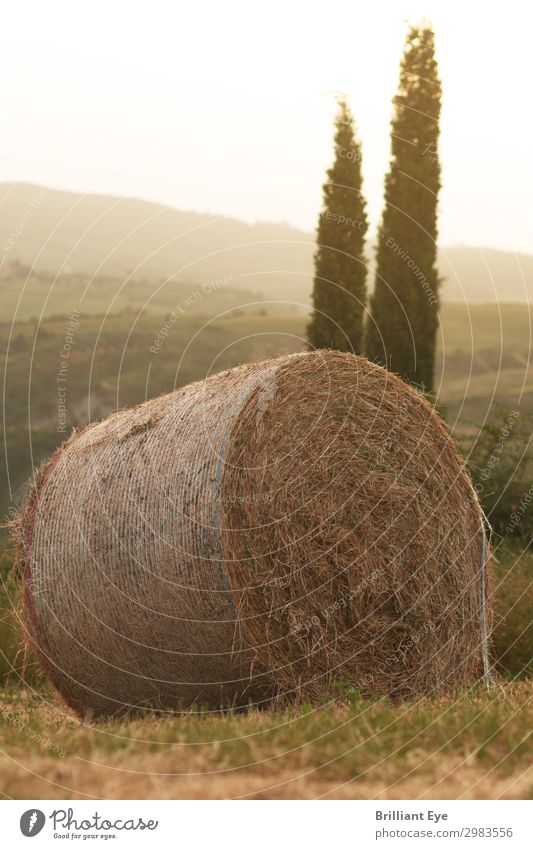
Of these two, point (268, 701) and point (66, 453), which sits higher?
point (66, 453)

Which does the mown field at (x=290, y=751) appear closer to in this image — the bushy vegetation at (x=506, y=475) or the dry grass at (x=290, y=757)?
the dry grass at (x=290, y=757)

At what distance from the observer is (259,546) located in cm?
673

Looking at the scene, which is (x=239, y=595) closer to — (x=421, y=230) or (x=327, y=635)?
(x=327, y=635)

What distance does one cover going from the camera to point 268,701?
655cm

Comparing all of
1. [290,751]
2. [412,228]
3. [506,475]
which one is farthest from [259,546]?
[412,228]

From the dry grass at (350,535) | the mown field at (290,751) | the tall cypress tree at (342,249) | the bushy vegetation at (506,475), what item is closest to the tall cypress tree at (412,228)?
the tall cypress tree at (342,249)

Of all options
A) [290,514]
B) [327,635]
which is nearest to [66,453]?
[290,514]

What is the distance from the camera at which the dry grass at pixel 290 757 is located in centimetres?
452

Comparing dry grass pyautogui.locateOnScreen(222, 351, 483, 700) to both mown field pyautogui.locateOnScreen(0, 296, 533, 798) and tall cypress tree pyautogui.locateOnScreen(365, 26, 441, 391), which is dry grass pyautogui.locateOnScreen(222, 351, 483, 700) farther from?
tall cypress tree pyautogui.locateOnScreen(365, 26, 441, 391)

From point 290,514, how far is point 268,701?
1251 mm

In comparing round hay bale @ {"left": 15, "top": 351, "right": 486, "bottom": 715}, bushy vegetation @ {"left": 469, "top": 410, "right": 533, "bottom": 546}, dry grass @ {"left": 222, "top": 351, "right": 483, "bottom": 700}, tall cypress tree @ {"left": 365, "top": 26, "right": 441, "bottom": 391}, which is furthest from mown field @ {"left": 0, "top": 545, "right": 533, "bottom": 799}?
tall cypress tree @ {"left": 365, "top": 26, "right": 441, "bottom": 391}

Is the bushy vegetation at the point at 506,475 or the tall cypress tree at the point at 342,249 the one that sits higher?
the tall cypress tree at the point at 342,249

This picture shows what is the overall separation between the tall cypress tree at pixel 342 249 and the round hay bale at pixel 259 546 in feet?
29.4

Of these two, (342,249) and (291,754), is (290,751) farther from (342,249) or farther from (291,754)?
(342,249)
